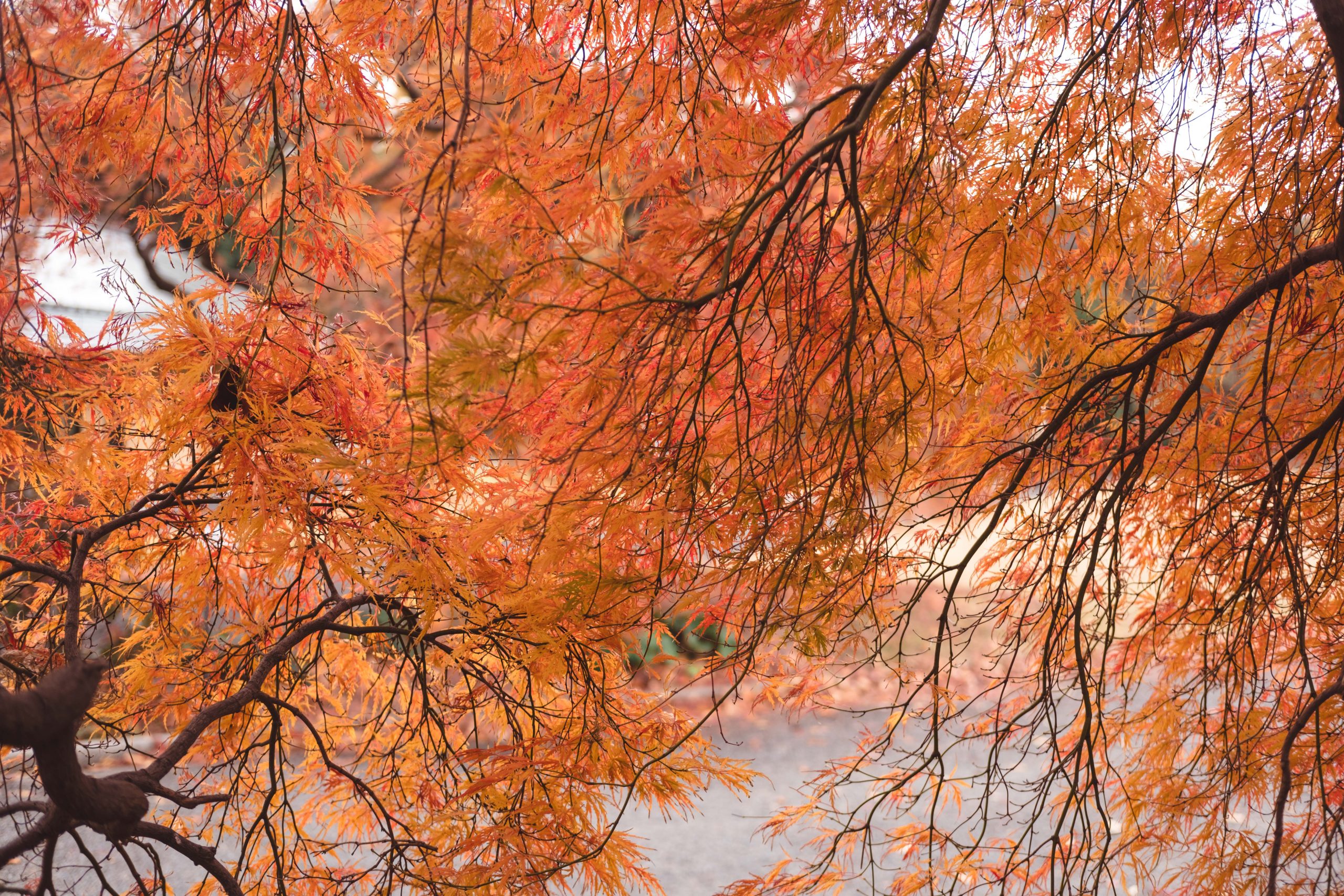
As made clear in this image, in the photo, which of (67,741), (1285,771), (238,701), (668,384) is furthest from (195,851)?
(1285,771)

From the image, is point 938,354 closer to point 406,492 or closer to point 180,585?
point 406,492

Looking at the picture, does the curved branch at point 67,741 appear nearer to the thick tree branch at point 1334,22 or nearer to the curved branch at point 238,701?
the curved branch at point 238,701

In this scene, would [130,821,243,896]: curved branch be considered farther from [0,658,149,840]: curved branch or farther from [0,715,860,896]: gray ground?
[0,715,860,896]: gray ground

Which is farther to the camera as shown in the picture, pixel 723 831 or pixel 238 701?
pixel 723 831

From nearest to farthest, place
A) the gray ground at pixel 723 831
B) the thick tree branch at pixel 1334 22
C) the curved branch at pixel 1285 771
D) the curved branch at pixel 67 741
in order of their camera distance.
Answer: the curved branch at pixel 67 741
the thick tree branch at pixel 1334 22
the curved branch at pixel 1285 771
the gray ground at pixel 723 831

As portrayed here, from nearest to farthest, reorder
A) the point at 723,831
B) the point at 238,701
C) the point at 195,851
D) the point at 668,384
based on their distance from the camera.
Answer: the point at 668,384 < the point at 195,851 < the point at 238,701 < the point at 723,831

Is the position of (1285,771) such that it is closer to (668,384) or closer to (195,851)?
(668,384)

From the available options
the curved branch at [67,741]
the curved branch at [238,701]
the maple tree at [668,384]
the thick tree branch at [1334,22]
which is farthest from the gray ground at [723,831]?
the thick tree branch at [1334,22]

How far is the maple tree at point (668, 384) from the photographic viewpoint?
1.45 m

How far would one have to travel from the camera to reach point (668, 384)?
4.29ft

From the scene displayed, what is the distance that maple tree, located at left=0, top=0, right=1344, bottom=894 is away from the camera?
145cm

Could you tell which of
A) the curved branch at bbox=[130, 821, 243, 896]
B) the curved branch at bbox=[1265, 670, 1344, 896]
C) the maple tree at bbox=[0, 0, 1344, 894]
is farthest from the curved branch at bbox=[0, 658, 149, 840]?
the curved branch at bbox=[1265, 670, 1344, 896]

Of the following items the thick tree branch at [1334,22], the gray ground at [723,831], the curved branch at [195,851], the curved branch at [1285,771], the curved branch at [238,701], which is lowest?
the curved branch at [1285,771]

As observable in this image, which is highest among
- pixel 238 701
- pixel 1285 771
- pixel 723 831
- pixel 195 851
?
pixel 723 831
